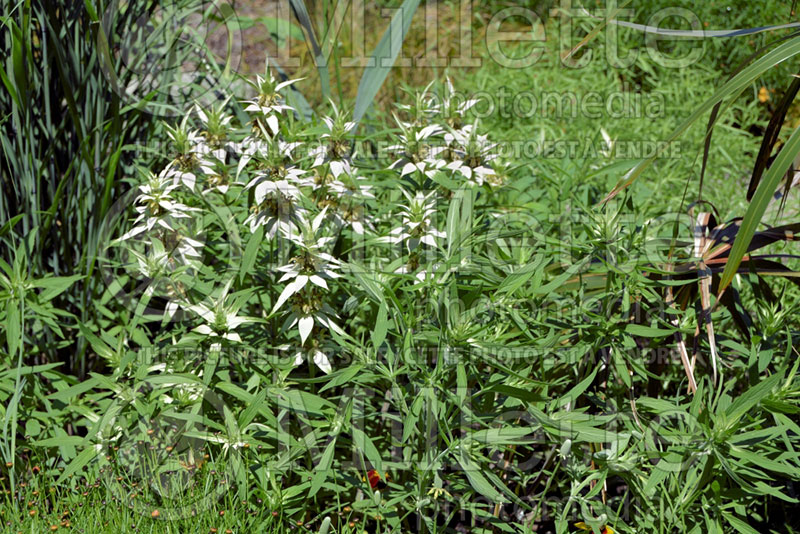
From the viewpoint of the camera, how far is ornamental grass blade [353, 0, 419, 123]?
233 centimetres

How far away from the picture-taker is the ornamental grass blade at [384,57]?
2.33 m

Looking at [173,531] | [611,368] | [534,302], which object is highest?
[534,302]

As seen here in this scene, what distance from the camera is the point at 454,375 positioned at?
1.66 metres

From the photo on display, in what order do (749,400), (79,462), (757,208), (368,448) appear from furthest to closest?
(79,462) → (368,448) → (749,400) → (757,208)

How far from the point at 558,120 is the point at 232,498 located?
261 cm

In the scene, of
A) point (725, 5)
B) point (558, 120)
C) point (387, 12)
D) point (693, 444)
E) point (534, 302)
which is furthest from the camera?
point (387, 12)

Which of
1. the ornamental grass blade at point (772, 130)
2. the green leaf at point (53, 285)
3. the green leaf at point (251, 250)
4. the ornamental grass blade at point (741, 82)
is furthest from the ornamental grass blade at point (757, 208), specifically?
the green leaf at point (53, 285)

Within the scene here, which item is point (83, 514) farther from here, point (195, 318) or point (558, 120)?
point (558, 120)

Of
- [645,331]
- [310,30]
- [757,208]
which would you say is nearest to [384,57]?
[310,30]

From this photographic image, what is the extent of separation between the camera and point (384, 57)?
2.39m

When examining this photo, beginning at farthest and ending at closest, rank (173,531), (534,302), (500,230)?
(500,230) < (534,302) < (173,531)

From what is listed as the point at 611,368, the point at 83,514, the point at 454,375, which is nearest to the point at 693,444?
the point at 611,368

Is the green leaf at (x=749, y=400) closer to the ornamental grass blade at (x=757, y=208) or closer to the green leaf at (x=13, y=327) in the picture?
the ornamental grass blade at (x=757, y=208)

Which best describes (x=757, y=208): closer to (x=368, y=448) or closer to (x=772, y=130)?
(x=772, y=130)
